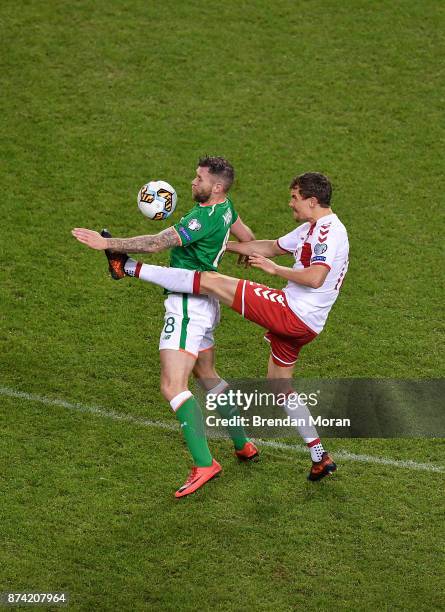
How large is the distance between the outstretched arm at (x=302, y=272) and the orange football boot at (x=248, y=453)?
4.87 feet

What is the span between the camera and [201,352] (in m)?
8.83

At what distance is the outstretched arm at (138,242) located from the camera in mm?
8234

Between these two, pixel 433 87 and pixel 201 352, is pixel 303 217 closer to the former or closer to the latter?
pixel 201 352

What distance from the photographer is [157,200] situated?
8.58m

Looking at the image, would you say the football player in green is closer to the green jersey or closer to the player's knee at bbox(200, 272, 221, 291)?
the green jersey

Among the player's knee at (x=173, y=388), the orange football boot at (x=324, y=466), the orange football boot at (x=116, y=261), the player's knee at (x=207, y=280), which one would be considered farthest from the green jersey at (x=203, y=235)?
the orange football boot at (x=324, y=466)

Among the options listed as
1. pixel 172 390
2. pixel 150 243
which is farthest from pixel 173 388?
pixel 150 243

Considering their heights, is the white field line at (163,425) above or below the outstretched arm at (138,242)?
below

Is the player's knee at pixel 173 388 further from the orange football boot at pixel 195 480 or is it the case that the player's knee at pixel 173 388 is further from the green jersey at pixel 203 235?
the green jersey at pixel 203 235

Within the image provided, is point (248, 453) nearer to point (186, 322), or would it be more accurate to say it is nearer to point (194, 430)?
point (194, 430)

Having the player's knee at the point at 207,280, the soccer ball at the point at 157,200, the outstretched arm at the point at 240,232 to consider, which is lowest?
the player's knee at the point at 207,280

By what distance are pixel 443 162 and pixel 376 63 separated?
79.3 inches

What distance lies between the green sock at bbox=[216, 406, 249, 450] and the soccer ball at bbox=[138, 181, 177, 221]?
162 centimetres

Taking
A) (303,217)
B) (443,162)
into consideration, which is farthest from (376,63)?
(303,217)
